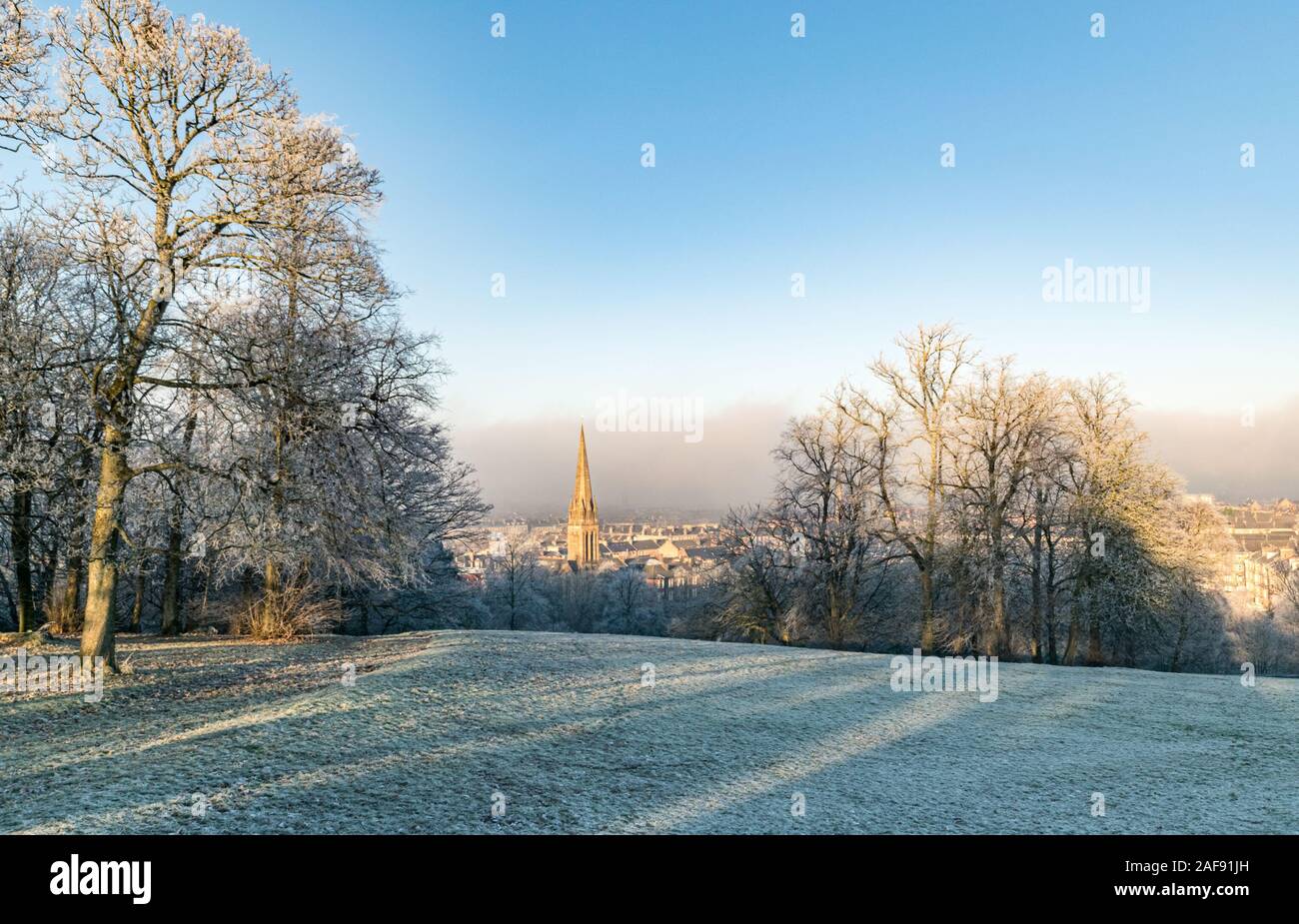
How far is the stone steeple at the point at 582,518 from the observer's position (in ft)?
262

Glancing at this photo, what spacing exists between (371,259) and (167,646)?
29.4 feet

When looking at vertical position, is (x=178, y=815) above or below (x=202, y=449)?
below

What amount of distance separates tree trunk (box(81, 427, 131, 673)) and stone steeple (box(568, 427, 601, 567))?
6816 cm

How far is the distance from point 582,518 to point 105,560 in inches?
2776

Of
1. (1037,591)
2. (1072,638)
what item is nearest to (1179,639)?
(1072,638)

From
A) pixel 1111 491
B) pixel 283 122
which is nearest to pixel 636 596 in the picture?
pixel 1111 491

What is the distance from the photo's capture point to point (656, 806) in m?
6.46

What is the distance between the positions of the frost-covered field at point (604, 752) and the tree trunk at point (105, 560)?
0.75m

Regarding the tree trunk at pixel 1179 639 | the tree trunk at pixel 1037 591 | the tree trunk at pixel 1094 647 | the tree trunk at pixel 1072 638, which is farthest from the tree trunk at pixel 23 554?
the tree trunk at pixel 1179 639

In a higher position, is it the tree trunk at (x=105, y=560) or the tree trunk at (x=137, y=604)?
the tree trunk at (x=105, y=560)

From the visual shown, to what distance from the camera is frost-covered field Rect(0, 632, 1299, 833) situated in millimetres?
6125

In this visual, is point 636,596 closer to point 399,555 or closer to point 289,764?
point 399,555
